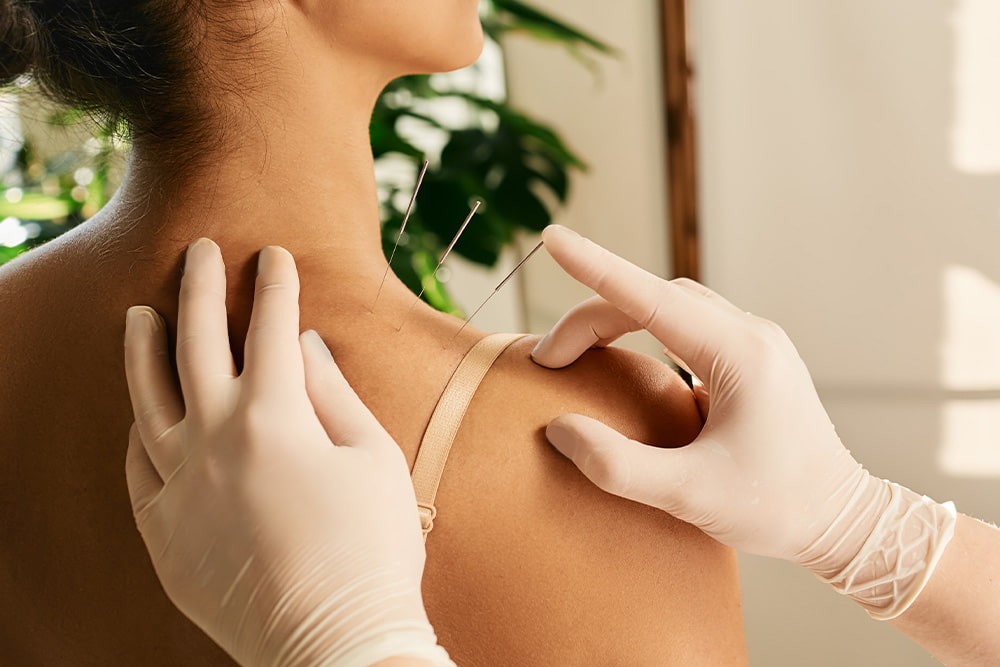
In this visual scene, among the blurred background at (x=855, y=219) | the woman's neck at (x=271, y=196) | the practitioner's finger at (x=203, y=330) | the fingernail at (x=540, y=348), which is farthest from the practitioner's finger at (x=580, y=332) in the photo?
the blurred background at (x=855, y=219)

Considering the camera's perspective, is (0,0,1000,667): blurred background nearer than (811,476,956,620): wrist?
No

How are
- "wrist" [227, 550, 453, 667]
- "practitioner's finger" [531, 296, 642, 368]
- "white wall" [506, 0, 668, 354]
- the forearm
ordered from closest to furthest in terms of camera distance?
"wrist" [227, 550, 453, 667] → "practitioner's finger" [531, 296, 642, 368] → the forearm → "white wall" [506, 0, 668, 354]

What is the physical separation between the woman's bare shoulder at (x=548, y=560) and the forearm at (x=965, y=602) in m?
0.24

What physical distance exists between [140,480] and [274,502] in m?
0.14

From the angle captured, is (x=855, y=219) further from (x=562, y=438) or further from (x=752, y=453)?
(x=562, y=438)

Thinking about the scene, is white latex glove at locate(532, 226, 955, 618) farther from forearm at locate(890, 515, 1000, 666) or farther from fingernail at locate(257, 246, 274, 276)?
fingernail at locate(257, 246, 274, 276)

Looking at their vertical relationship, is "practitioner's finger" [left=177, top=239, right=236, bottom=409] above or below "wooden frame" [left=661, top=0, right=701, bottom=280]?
above

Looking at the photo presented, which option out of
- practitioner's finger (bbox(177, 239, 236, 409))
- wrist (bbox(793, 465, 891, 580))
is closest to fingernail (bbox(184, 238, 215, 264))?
practitioner's finger (bbox(177, 239, 236, 409))

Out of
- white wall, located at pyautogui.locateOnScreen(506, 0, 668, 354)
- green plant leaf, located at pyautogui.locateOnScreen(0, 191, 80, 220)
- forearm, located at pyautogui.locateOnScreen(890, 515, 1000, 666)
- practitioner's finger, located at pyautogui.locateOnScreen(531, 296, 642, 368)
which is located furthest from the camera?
white wall, located at pyautogui.locateOnScreen(506, 0, 668, 354)

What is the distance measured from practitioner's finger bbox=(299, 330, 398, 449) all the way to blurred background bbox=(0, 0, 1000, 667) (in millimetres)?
993

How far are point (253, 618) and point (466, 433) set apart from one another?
0.66 ft

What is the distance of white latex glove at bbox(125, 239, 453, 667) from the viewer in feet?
1.91

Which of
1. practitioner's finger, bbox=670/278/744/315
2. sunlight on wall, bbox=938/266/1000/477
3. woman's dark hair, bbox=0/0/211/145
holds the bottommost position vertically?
sunlight on wall, bbox=938/266/1000/477

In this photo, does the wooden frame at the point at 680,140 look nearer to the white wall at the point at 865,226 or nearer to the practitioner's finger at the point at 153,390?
the white wall at the point at 865,226
